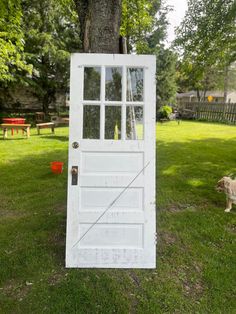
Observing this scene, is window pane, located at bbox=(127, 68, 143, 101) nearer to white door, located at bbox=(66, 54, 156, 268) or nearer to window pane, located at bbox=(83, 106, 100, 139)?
white door, located at bbox=(66, 54, 156, 268)

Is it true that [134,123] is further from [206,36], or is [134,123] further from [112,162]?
[206,36]

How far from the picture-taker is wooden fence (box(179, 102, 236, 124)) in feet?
65.7

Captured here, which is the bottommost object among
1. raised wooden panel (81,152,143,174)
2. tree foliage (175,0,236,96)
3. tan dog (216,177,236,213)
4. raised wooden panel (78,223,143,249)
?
raised wooden panel (78,223,143,249)

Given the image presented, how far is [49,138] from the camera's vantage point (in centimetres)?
1155

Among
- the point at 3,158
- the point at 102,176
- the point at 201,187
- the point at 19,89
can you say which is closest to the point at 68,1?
the point at 3,158

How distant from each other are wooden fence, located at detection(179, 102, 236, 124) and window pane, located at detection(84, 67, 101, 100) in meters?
18.4

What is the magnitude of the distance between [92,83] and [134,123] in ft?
1.79

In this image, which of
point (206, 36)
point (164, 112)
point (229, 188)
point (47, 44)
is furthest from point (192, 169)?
point (164, 112)

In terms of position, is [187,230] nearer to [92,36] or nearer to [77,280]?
[77,280]

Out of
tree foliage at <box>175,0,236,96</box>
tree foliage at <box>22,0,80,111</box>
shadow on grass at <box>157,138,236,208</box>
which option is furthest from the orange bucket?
tree foliage at <box>22,0,80,111</box>

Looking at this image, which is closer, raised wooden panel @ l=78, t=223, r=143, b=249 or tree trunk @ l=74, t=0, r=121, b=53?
raised wooden panel @ l=78, t=223, r=143, b=249

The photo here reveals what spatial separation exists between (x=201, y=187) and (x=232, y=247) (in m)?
2.26

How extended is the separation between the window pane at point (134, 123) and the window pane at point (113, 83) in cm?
17

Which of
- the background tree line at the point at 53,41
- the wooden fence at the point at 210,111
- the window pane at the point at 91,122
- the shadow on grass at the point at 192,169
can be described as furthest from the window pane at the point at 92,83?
the wooden fence at the point at 210,111
